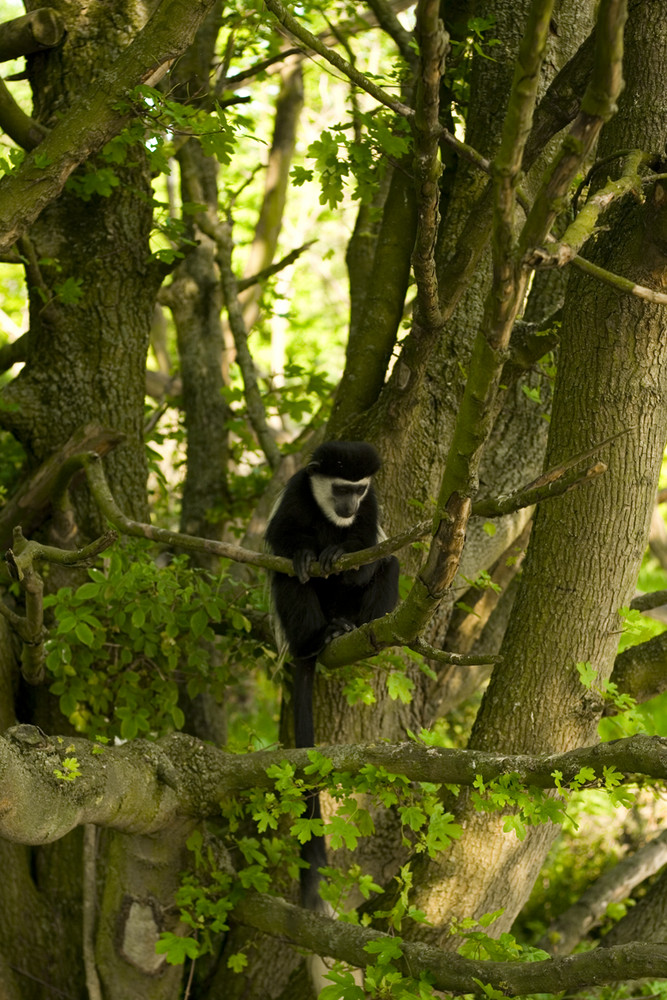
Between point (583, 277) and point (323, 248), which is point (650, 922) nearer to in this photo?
point (583, 277)

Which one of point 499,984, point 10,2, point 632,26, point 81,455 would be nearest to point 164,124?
point 81,455

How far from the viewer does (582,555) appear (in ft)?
8.29

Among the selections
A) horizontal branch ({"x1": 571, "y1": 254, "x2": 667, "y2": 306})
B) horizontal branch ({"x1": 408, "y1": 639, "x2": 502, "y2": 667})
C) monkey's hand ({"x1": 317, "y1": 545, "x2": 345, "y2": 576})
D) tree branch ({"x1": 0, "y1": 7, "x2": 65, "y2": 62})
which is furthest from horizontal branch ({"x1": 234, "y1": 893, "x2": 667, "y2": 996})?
tree branch ({"x1": 0, "y1": 7, "x2": 65, "y2": 62})

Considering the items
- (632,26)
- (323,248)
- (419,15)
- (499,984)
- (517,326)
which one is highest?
(323,248)

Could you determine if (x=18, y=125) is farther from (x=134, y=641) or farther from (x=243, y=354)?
(x=134, y=641)

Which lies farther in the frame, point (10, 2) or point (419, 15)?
point (10, 2)

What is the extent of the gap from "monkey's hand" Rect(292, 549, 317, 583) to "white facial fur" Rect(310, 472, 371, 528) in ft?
0.84

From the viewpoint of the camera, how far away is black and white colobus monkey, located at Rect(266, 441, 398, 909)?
3.11 meters

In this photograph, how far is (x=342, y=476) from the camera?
317 centimetres

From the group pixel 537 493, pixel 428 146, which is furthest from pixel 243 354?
pixel 537 493

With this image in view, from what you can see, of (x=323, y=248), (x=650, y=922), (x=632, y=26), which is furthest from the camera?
(x=323, y=248)

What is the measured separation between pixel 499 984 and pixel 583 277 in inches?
68.4

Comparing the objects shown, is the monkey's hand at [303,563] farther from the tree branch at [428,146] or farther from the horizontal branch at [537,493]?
the horizontal branch at [537,493]

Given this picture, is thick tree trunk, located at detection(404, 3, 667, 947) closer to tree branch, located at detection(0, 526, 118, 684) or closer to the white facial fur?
the white facial fur
